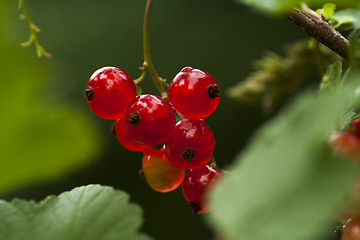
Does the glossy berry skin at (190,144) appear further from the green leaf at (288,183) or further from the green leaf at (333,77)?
the green leaf at (288,183)

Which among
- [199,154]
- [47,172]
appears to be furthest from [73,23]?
[199,154]

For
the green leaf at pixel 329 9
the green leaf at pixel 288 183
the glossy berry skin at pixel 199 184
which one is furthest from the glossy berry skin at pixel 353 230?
the green leaf at pixel 329 9

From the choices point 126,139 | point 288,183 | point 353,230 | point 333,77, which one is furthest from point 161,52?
point 288,183

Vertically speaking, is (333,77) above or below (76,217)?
above

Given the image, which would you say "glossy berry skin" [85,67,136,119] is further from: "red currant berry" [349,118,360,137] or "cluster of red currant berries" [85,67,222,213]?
"red currant berry" [349,118,360,137]

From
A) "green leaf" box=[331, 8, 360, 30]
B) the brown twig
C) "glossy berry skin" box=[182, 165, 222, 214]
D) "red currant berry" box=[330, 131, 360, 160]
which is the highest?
"green leaf" box=[331, 8, 360, 30]

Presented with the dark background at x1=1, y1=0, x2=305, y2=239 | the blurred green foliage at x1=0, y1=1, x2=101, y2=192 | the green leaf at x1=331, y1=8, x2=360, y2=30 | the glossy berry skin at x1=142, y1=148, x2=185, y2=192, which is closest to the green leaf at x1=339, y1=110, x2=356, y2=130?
the green leaf at x1=331, y1=8, x2=360, y2=30

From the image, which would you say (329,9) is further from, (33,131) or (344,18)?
(33,131)

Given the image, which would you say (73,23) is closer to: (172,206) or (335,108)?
(172,206)
